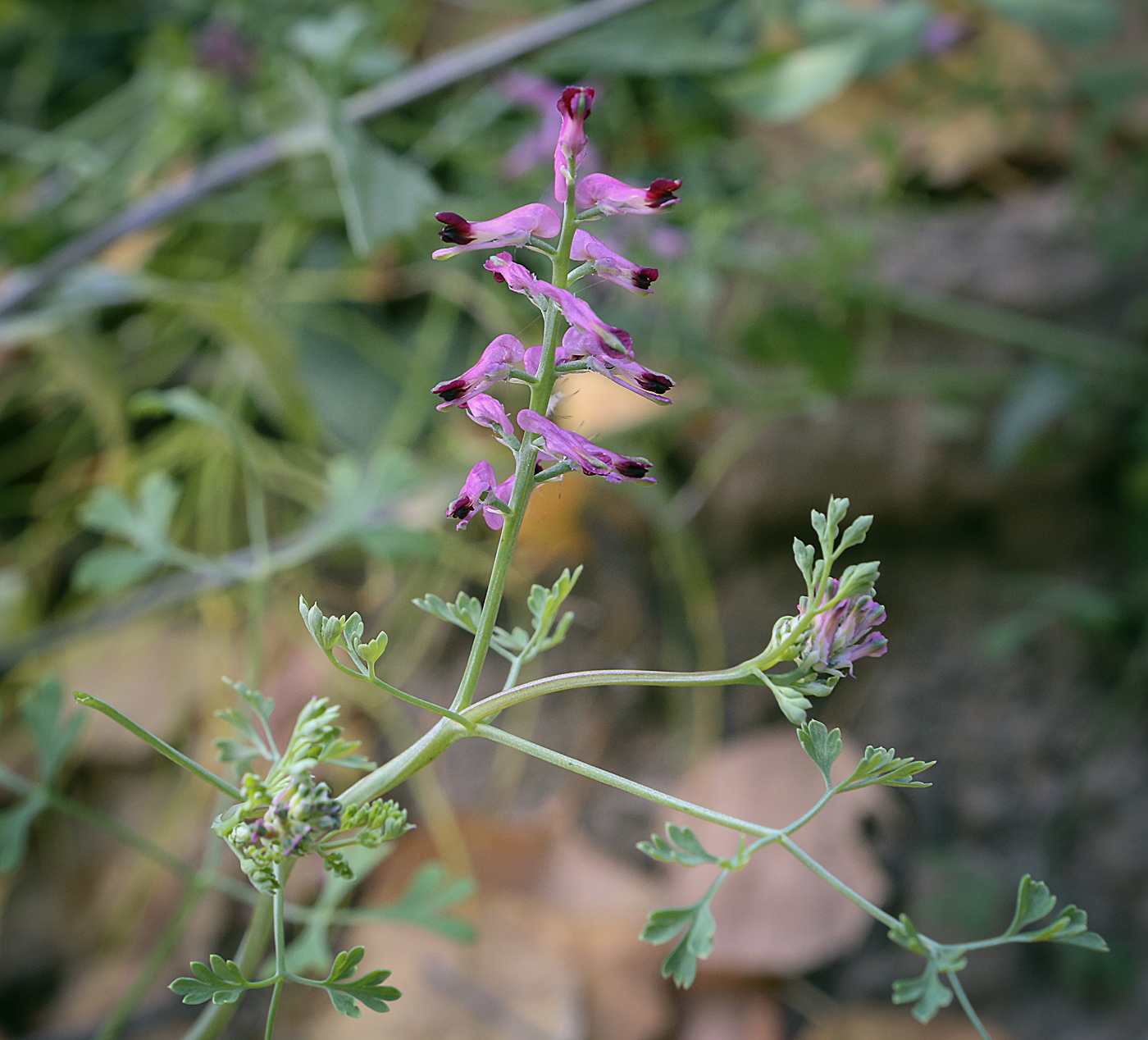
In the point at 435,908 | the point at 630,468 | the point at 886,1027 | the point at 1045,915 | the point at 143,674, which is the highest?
the point at 630,468

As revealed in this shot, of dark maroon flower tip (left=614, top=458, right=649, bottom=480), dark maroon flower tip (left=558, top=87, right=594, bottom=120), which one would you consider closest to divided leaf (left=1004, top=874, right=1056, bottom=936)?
dark maroon flower tip (left=614, top=458, right=649, bottom=480)

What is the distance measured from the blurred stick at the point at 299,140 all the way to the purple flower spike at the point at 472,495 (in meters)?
0.73

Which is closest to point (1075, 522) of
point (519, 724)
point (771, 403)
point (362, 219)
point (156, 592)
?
point (771, 403)

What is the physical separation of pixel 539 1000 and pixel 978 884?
0.40 m

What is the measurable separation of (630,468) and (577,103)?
0.39ft

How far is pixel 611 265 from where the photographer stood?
0.32 metres

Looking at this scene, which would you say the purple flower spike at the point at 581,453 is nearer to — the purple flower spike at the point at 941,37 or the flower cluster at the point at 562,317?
the flower cluster at the point at 562,317

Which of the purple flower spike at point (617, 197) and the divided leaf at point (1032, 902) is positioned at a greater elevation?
the purple flower spike at point (617, 197)

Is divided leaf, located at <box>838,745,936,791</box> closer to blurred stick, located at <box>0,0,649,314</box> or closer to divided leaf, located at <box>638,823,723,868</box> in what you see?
divided leaf, located at <box>638,823,723,868</box>

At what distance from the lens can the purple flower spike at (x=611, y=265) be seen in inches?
12.4

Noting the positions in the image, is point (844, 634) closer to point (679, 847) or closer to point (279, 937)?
point (679, 847)

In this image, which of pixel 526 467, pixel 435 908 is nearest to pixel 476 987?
pixel 435 908

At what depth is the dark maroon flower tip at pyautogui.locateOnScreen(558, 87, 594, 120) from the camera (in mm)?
291

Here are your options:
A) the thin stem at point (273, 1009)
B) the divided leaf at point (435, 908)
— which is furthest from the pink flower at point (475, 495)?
the divided leaf at point (435, 908)
